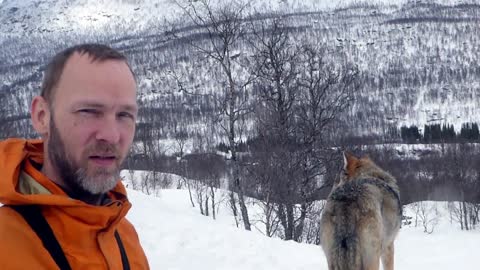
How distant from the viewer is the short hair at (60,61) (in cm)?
171

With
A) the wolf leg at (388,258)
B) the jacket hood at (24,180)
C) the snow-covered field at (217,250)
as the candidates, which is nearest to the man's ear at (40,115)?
the jacket hood at (24,180)

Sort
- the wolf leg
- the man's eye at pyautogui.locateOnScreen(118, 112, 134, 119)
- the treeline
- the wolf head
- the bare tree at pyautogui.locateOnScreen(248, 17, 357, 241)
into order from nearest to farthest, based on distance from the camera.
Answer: the man's eye at pyautogui.locateOnScreen(118, 112, 134, 119) → the wolf leg → the wolf head → the bare tree at pyautogui.locateOnScreen(248, 17, 357, 241) → the treeline

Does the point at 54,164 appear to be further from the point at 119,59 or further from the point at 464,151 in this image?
the point at 464,151

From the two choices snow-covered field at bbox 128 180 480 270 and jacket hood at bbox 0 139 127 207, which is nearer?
jacket hood at bbox 0 139 127 207

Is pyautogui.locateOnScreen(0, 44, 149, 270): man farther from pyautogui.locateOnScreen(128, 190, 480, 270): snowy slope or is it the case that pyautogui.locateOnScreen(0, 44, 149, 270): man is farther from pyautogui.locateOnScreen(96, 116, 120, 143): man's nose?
pyautogui.locateOnScreen(128, 190, 480, 270): snowy slope

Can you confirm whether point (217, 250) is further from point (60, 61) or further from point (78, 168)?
point (60, 61)

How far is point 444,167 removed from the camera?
7012 centimetres

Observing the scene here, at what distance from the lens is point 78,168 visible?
5.65 ft

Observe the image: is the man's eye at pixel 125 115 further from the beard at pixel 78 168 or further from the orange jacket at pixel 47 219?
the orange jacket at pixel 47 219

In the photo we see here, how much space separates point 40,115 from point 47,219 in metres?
0.42

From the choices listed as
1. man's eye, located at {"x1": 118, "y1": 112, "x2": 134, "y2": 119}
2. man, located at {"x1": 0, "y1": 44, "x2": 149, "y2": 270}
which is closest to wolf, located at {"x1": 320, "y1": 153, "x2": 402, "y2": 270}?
man, located at {"x1": 0, "y1": 44, "x2": 149, "y2": 270}

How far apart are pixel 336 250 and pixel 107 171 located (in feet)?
13.4

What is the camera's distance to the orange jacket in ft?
4.83

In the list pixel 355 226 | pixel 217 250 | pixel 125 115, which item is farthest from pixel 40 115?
pixel 217 250
